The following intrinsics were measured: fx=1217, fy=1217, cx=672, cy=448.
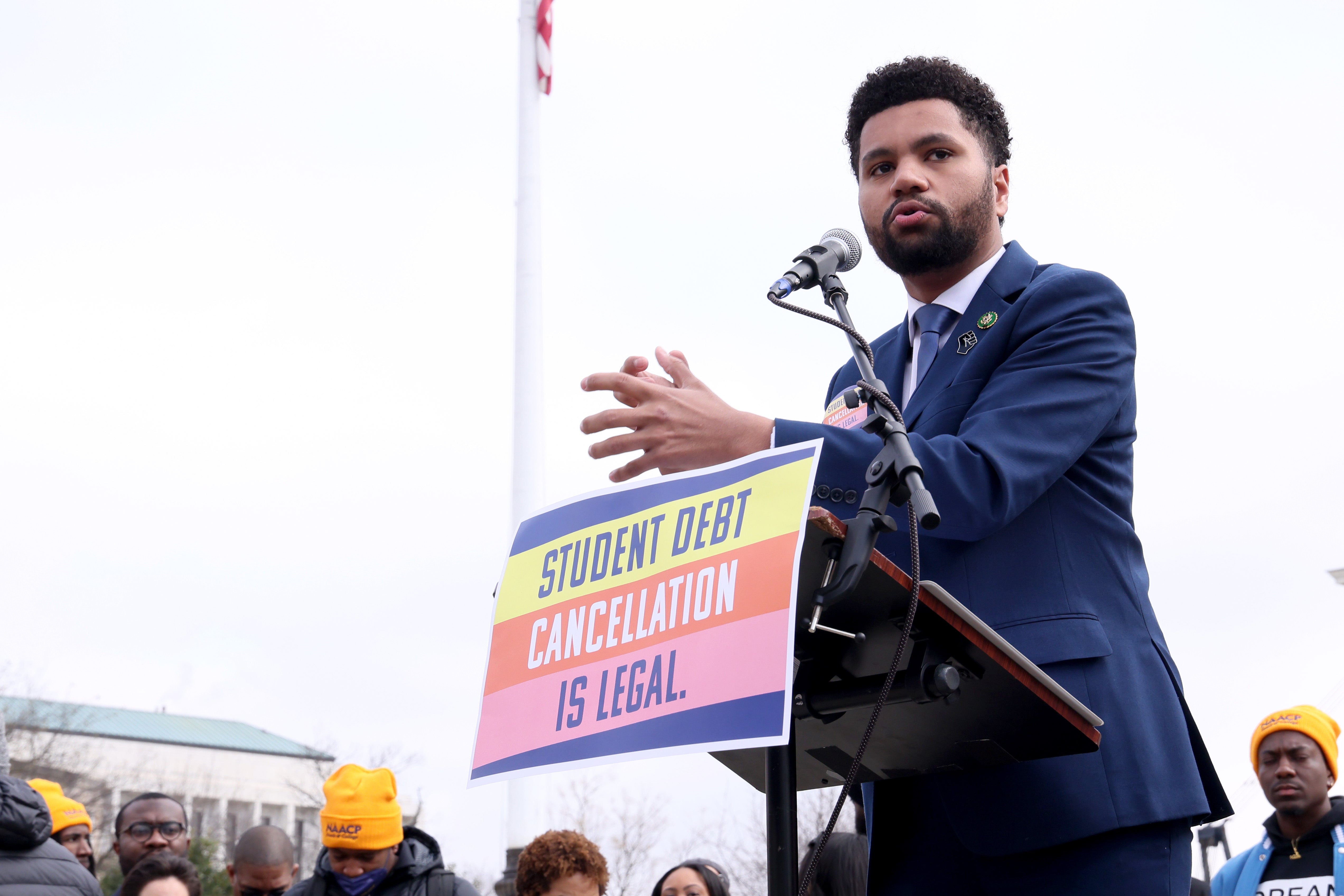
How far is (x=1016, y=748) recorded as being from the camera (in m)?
1.70

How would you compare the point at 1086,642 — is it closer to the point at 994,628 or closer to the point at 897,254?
the point at 994,628

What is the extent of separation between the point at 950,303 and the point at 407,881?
12.2 ft

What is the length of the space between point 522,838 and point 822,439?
480 inches

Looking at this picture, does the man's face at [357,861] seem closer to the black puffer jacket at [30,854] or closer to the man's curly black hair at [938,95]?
the black puffer jacket at [30,854]

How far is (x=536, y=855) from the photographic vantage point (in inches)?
201

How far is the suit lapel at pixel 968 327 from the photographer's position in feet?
6.86

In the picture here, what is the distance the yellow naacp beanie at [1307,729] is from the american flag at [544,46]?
1437 centimetres

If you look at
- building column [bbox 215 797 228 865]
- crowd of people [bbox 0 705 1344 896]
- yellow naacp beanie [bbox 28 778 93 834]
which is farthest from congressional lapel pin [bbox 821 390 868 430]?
building column [bbox 215 797 228 865]

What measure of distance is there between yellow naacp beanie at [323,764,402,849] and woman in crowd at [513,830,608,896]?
1.82ft

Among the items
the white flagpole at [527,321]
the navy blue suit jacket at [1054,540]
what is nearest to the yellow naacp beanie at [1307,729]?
the navy blue suit jacket at [1054,540]

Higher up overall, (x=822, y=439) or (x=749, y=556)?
(x=822, y=439)

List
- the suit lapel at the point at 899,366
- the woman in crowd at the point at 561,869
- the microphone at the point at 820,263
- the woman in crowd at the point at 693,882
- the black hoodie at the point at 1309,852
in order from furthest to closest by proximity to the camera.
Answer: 1. the woman in crowd at the point at 693,882
2. the woman in crowd at the point at 561,869
3. the black hoodie at the point at 1309,852
4. the suit lapel at the point at 899,366
5. the microphone at the point at 820,263

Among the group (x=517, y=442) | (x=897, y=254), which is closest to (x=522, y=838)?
(x=517, y=442)

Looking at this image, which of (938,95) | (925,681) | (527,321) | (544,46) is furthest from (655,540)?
(544,46)
